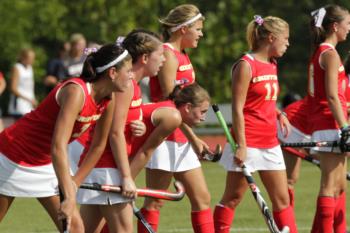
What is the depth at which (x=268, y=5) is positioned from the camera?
27156 millimetres

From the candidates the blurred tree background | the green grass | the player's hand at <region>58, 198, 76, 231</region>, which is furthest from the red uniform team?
the blurred tree background

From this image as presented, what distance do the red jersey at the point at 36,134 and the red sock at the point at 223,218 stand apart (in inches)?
68.7

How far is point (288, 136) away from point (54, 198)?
3.07m

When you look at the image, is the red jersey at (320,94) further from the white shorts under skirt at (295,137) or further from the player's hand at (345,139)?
the white shorts under skirt at (295,137)

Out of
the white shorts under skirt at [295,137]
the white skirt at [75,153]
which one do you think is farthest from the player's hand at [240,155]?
the white shorts under skirt at [295,137]

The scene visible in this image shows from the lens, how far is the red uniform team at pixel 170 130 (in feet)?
20.4

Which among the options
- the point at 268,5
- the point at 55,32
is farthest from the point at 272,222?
the point at 55,32

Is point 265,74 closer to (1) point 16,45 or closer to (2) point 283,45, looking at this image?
(2) point 283,45

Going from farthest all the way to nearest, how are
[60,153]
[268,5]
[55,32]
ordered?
1. [55,32]
2. [268,5]
3. [60,153]

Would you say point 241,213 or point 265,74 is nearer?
point 265,74

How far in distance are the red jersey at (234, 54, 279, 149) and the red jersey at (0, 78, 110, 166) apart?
5.71ft

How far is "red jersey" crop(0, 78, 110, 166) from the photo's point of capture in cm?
629

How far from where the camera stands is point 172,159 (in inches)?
304

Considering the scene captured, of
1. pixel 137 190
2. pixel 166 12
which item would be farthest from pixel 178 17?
pixel 166 12
